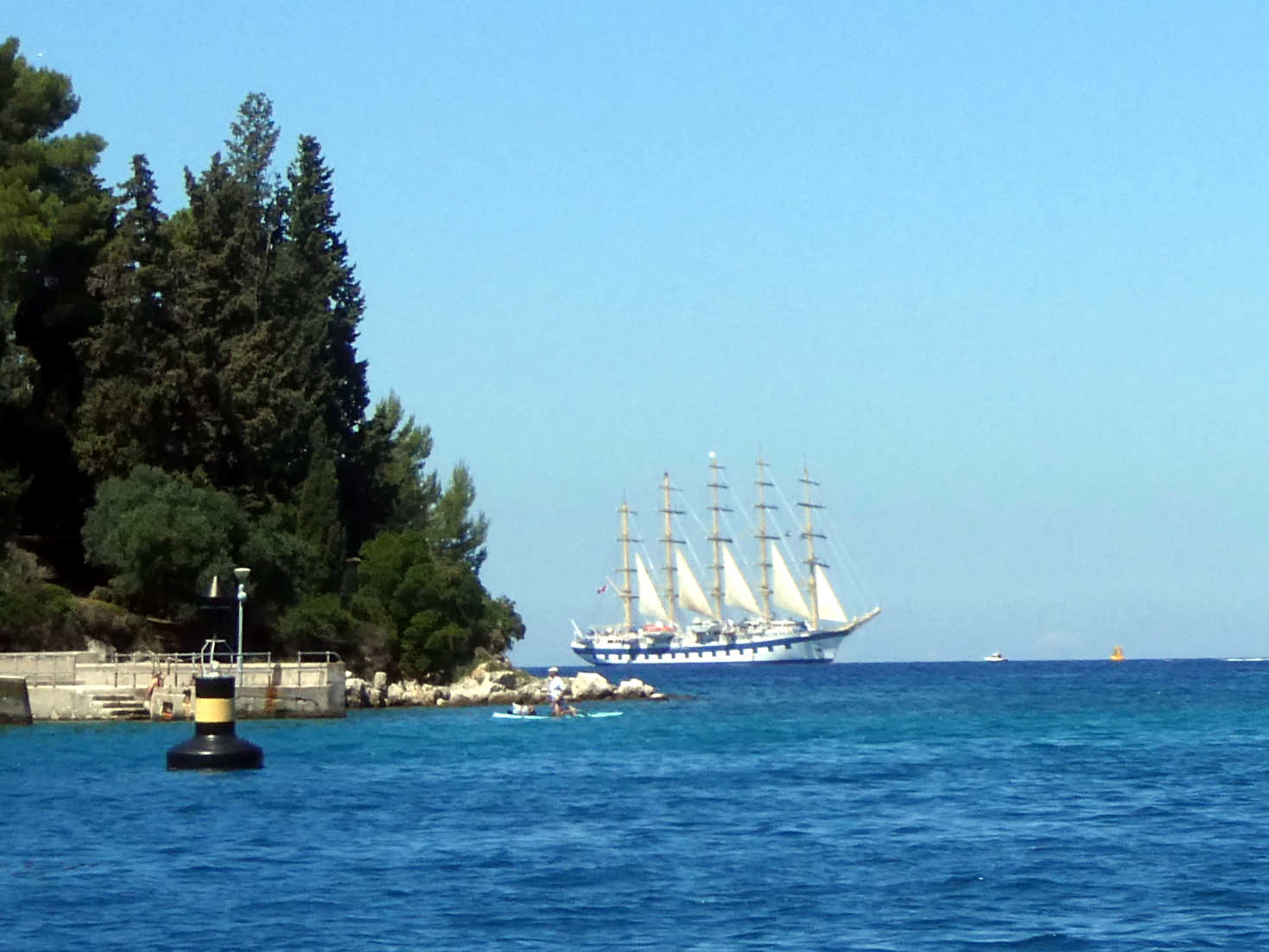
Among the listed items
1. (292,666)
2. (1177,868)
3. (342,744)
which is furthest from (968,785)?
(292,666)

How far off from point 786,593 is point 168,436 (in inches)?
4398

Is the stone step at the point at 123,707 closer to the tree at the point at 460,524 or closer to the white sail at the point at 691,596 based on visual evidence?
the tree at the point at 460,524

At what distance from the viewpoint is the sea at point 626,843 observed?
18.4 metres

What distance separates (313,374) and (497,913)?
48523 mm

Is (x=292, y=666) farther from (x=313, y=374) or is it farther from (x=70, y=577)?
(x=313, y=374)

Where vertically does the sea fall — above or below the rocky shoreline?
below

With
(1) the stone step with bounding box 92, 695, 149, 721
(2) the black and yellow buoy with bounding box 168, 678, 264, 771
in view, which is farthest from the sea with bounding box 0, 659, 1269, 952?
(1) the stone step with bounding box 92, 695, 149, 721

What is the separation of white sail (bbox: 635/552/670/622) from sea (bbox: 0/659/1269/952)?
121 metres

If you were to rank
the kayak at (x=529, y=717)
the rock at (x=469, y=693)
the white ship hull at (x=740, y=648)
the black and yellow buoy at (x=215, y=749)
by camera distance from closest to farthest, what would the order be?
the black and yellow buoy at (x=215, y=749) → the kayak at (x=529, y=717) → the rock at (x=469, y=693) → the white ship hull at (x=740, y=648)

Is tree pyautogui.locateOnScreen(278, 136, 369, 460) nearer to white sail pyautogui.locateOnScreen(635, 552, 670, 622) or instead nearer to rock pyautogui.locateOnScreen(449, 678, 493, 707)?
rock pyautogui.locateOnScreen(449, 678, 493, 707)

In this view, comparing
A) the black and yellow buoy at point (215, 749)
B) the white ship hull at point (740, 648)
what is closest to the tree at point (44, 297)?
the black and yellow buoy at point (215, 749)

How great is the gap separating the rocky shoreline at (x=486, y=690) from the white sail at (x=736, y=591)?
302 ft

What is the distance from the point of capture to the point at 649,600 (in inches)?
6668

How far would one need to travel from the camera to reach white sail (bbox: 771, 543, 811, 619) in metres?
166
